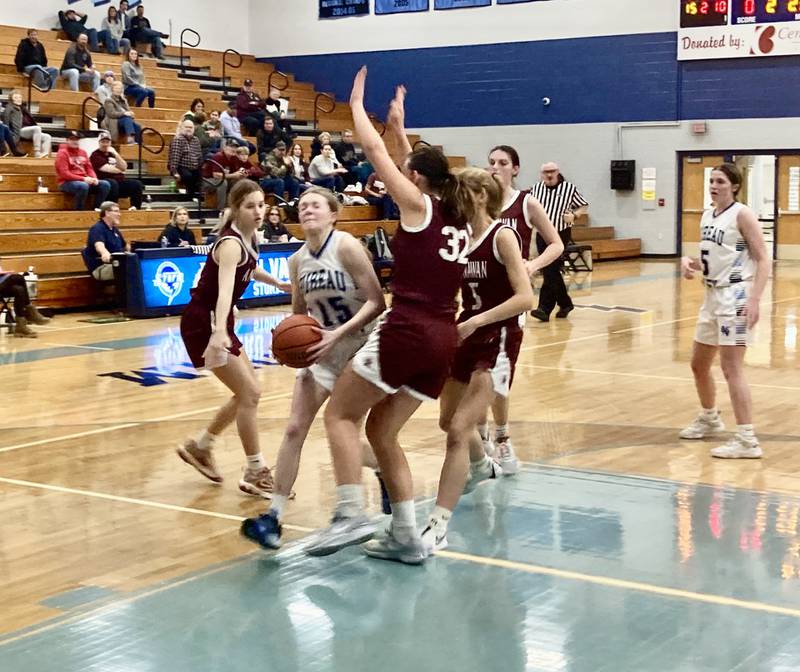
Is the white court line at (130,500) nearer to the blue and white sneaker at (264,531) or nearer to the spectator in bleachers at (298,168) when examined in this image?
the blue and white sneaker at (264,531)

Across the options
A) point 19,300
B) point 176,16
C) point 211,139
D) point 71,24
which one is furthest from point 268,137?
point 19,300

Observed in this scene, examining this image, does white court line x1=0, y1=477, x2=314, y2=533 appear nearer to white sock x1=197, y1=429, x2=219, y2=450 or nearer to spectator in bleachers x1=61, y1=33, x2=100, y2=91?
white sock x1=197, y1=429, x2=219, y2=450

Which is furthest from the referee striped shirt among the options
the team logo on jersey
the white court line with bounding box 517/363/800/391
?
the team logo on jersey

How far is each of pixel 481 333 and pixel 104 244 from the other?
10.2 metres

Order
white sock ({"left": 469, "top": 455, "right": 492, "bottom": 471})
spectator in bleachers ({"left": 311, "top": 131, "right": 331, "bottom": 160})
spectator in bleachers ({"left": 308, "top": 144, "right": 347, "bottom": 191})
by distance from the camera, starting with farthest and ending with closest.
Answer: spectator in bleachers ({"left": 311, "top": 131, "right": 331, "bottom": 160}) → spectator in bleachers ({"left": 308, "top": 144, "right": 347, "bottom": 191}) → white sock ({"left": 469, "top": 455, "right": 492, "bottom": 471})

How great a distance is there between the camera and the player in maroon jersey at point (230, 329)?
606 cm

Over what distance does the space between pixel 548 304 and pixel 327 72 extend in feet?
52.3

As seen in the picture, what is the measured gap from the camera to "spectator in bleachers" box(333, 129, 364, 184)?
2353 cm

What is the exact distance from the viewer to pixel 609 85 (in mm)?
26234

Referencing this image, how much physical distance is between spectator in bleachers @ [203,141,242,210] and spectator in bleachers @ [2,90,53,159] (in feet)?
8.21

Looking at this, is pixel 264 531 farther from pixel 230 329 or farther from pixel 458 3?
pixel 458 3

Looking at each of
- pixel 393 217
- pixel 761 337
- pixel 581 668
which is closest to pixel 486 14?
pixel 393 217

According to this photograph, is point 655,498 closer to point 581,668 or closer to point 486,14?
point 581,668

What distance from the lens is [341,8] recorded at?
94.3 ft
